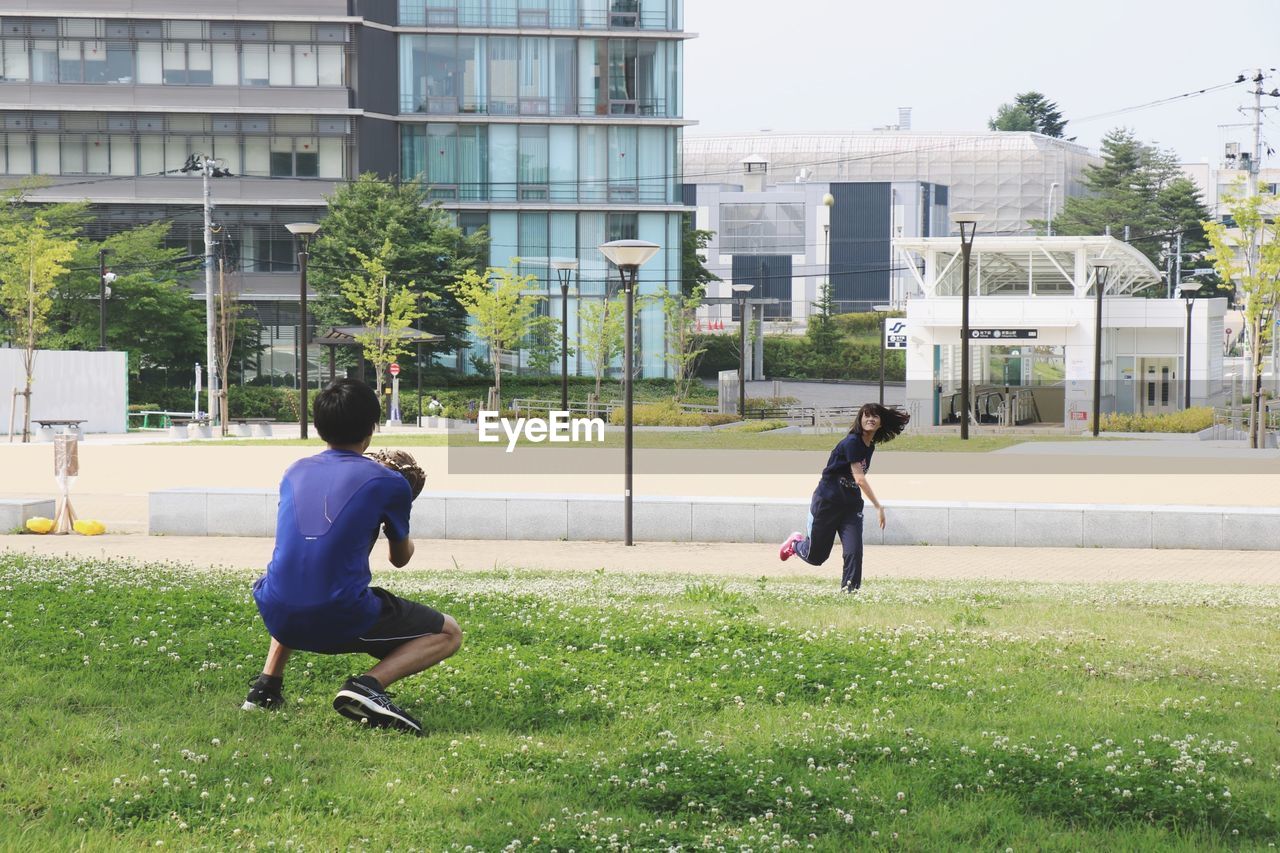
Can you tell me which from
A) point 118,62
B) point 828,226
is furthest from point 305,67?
point 828,226

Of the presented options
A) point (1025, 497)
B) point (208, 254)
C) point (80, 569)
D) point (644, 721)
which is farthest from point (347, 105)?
point (644, 721)

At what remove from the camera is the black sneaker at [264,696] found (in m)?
5.81

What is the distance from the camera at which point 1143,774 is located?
4953 millimetres

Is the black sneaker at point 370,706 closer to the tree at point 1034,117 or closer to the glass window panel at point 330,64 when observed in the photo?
the glass window panel at point 330,64

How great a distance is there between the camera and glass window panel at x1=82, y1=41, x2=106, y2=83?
62.5 m

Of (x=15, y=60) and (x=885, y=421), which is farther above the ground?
(x=15, y=60)

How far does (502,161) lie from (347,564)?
60.0 m

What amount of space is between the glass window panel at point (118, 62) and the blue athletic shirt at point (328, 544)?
6249cm

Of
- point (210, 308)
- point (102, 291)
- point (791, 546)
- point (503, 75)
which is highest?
point (503, 75)

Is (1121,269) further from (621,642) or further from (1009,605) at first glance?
(621,642)

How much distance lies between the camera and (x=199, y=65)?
63.1m

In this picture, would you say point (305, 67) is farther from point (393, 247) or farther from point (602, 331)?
point (602, 331)

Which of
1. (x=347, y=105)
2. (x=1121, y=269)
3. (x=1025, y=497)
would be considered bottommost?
(x=1025, y=497)

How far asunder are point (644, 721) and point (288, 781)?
4.92 ft
